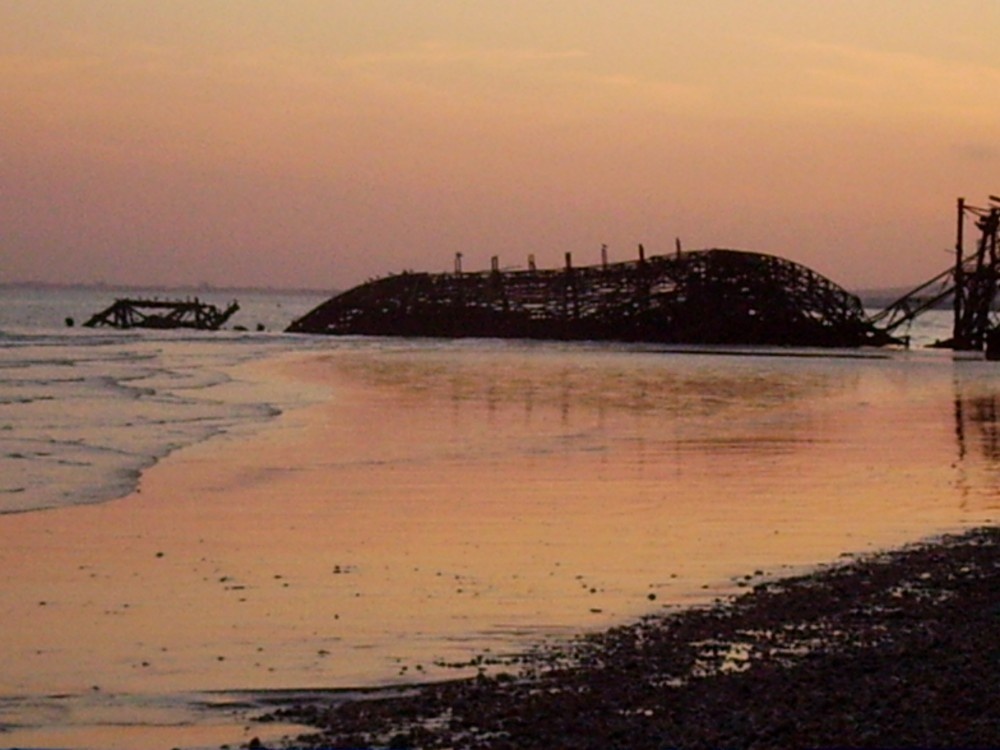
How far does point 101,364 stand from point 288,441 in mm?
32827

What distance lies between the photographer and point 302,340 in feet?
314

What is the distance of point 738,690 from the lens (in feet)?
30.9

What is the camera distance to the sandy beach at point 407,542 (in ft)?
34.3

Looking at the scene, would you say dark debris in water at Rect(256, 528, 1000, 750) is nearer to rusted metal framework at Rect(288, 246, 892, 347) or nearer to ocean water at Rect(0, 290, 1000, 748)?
ocean water at Rect(0, 290, 1000, 748)

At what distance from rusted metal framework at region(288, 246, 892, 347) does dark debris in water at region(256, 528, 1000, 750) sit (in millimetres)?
75138

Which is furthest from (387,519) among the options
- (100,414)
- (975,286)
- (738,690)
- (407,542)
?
(975,286)

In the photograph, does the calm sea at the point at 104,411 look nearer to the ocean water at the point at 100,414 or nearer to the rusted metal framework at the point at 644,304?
the ocean water at the point at 100,414

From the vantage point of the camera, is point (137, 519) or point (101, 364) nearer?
point (137, 519)

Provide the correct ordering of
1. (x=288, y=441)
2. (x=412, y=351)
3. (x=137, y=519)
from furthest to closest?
(x=412, y=351) < (x=288, y=441) < (x=137, y=519)

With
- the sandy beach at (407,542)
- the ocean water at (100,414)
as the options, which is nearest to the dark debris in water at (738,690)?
the sandy beach at (407,542)

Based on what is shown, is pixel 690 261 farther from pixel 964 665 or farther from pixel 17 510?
pixel 964 665

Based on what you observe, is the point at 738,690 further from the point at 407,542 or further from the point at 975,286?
the point at 975,286

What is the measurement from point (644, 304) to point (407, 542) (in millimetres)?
77614

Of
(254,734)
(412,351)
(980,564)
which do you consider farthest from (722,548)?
(412,351)
